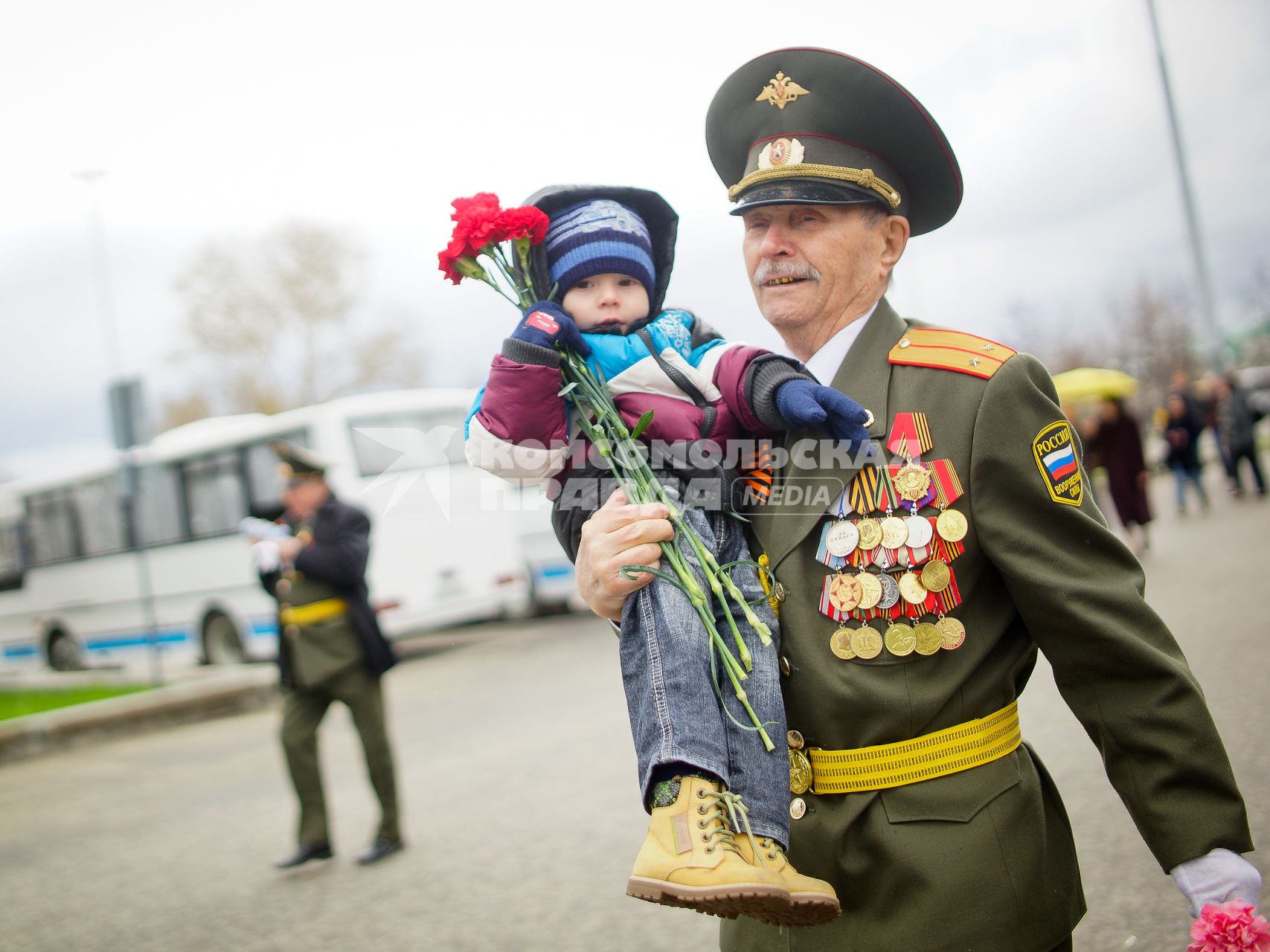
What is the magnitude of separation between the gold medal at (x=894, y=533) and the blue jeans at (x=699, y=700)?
250mm

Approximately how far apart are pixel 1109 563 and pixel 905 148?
0.87 metres

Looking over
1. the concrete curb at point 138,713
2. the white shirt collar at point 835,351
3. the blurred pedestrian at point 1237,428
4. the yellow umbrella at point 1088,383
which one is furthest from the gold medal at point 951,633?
the yellow umbrella at point 1088,383

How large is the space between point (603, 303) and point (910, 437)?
2.47ft

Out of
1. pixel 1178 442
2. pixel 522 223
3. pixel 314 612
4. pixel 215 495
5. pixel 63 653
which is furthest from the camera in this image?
pixel 63 653

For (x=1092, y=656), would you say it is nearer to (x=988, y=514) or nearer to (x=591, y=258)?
(x=988, y=514)

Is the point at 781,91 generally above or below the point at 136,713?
above

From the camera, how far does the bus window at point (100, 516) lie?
15492 millimetres

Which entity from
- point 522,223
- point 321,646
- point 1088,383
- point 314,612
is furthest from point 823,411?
point 1088,383

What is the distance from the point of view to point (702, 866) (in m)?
1.66

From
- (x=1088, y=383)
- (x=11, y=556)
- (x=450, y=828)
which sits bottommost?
(x=450, y=828)

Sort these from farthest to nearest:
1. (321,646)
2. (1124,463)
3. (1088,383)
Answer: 1. (1088,383)
2. (1124,463)
3. (321,646)

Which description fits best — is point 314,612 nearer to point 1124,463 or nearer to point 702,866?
point 702,866

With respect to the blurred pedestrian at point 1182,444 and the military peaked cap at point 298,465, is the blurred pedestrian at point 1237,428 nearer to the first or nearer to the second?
the blurred pedestrian at point 1182,444

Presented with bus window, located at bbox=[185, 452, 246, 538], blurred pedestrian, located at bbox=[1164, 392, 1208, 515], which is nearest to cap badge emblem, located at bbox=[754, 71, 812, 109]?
bus window, located at bbox=[185, 452, 246, 538]
